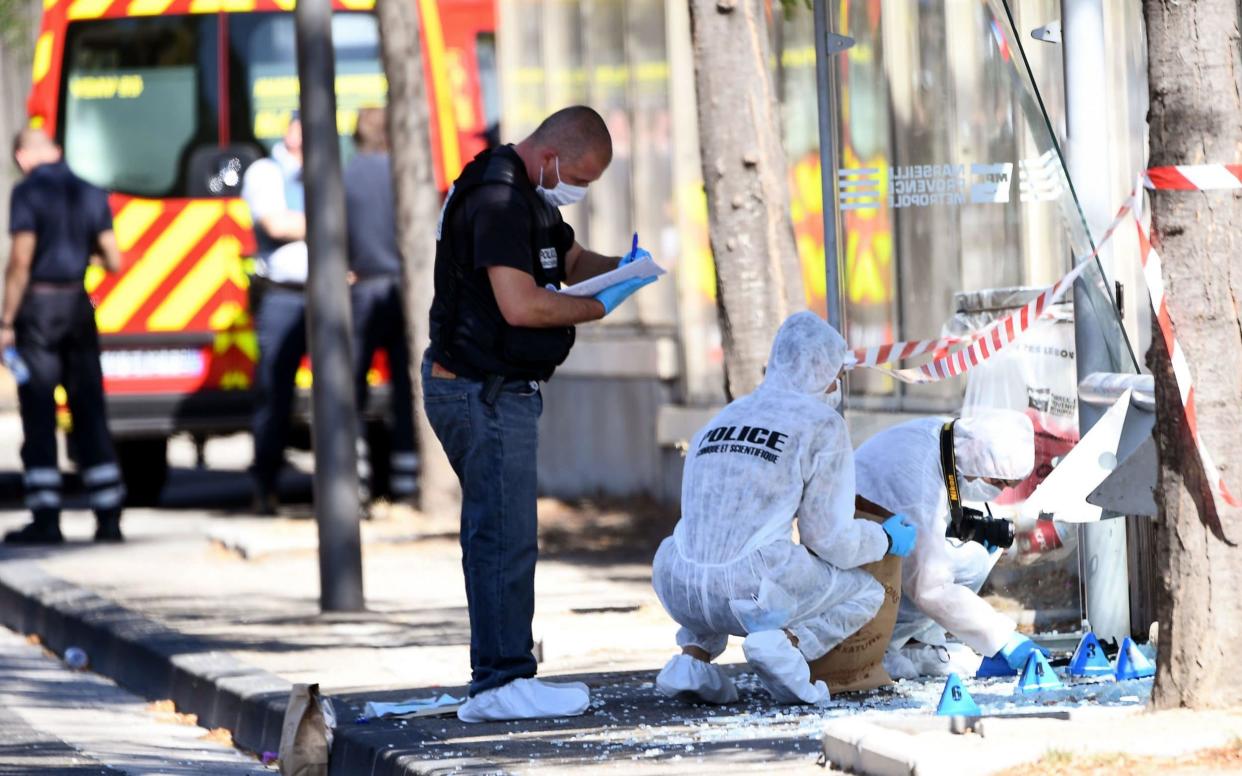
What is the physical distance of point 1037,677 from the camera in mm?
6555

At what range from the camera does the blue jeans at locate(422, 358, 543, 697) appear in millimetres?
6516

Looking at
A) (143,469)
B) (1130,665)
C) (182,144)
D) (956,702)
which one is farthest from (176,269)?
(956,702)

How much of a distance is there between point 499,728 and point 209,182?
8273 mm

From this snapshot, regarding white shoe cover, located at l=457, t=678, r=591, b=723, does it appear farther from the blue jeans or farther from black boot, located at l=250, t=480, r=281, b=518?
black boot, located at l=250, t=480, r=281, b=518

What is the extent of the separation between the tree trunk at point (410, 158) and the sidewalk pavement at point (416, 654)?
1211 millimetres

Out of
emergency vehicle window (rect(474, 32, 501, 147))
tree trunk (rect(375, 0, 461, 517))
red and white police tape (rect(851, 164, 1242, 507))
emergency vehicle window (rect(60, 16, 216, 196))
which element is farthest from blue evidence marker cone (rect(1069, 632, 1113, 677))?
emergency vehicle window (rect(474, 32, 501, 147))

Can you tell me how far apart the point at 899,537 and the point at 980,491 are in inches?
22.2

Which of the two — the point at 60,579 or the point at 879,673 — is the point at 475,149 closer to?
the point at 60,579

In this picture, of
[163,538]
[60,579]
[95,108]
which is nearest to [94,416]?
[163,538]

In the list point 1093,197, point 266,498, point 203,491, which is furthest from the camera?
point 203,491

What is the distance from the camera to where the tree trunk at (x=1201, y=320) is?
5426mm

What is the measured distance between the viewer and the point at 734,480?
6621 millimetres

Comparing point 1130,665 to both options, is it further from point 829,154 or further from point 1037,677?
point 829,154

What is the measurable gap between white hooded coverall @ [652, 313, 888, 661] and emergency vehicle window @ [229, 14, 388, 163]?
25.9ft
